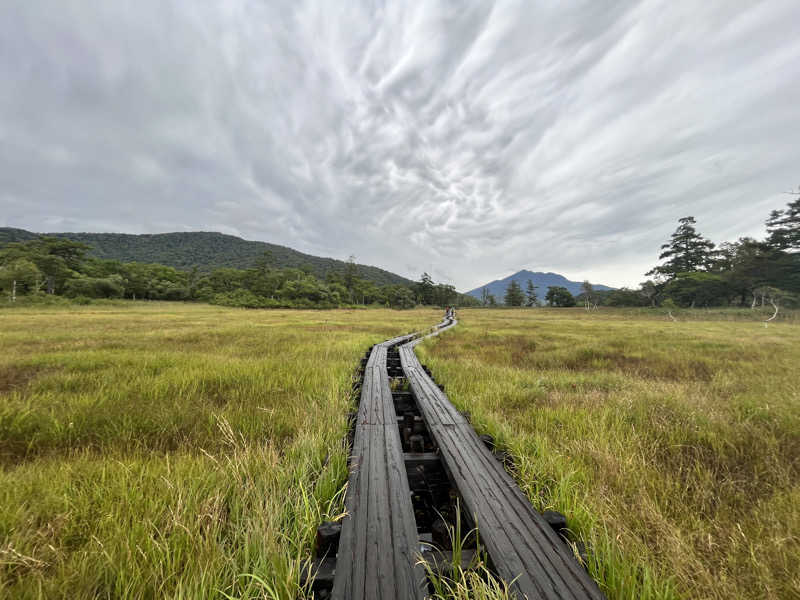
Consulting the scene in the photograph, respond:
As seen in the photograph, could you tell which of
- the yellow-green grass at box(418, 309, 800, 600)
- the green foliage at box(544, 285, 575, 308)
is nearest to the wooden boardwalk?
the yellow-green grass at box(418, 309, 800, 600)

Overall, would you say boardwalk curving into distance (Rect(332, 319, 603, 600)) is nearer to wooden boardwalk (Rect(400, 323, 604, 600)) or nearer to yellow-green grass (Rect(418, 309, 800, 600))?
wooden boardwalk (Rect(400, 323, 604, 600))

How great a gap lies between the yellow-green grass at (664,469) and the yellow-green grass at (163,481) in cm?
178

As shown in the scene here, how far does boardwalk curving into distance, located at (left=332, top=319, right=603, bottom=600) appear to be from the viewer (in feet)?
4.27

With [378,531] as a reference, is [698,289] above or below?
above

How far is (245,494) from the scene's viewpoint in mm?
1833

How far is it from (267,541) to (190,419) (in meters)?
2.64

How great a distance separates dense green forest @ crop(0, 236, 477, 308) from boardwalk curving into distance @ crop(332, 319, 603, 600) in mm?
58694

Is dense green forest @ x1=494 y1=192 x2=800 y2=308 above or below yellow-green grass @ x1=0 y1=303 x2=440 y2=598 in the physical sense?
above

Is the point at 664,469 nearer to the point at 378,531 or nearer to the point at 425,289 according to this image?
the point at 378,531

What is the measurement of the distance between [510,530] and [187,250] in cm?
16342

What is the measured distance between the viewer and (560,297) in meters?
89.3

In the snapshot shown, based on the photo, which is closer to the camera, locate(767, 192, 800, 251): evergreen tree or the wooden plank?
the wooden plank

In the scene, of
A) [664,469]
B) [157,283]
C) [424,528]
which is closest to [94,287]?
[157,283]

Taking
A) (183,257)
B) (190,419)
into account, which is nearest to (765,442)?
(190,419)
